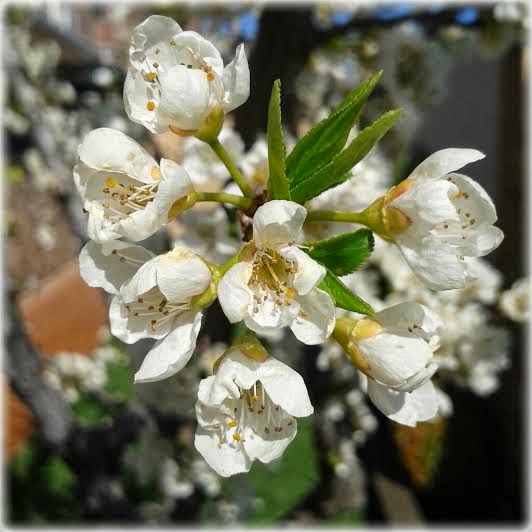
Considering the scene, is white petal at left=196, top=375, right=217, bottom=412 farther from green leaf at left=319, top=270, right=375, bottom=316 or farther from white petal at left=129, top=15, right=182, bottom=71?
white petal at left=129, top=15, right=182, bottom=71

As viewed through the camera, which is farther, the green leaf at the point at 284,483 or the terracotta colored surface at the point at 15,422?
the terracotta colored surface at the point at 15,422

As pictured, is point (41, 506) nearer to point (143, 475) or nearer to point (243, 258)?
point (143, 475)

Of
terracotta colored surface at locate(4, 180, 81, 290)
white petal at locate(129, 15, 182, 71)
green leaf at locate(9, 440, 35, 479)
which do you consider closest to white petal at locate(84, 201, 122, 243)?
white petal at locate(129, 15, 182, 71)

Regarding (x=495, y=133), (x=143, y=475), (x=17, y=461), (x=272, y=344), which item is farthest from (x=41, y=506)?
(x=495, y=133)

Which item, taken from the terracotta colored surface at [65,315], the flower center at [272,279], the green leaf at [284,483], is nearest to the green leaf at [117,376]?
the terracotta colored surface at [65,315]

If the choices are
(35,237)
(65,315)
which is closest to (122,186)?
(65,315)

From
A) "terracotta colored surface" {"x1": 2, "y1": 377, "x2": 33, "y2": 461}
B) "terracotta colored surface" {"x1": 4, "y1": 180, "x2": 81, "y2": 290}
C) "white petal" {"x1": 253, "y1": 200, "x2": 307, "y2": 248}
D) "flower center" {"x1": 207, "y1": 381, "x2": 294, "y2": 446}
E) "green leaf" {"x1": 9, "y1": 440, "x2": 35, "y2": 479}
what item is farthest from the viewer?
"terracotta colored surface" {"x1": 4, "y1": 180, "x2": 81, "y2": 290}

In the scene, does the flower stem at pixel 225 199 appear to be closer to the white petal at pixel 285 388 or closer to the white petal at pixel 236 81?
the white petal at pixel 236 81
